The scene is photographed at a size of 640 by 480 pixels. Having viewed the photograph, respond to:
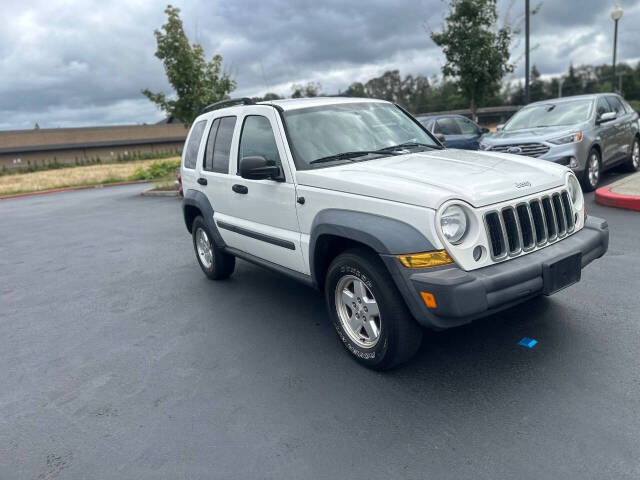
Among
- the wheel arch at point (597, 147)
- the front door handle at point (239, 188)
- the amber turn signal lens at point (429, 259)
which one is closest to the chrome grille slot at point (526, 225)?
the amber turn signal lens at point (429, 259)

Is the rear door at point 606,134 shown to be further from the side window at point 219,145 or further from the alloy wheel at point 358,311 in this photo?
the alloy wheel at point 358,311

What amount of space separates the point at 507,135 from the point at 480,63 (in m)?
10.2

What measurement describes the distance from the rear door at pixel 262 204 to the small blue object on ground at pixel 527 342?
177cm

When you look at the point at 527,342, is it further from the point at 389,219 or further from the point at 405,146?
the point at 405,146

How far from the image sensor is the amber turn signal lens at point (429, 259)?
3293mm

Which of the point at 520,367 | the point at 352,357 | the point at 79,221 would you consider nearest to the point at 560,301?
the point at 520,367

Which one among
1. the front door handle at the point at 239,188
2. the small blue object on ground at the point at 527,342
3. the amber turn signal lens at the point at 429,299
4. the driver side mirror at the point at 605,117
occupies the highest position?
the front door handle at the point at 239,188

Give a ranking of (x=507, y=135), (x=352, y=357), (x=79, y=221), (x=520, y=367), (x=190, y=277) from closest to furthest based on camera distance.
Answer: (x=520, y=367) < (x=352, y=357) < (x=190, y=277) < (x=507, y=135) < (x=79, y=221)

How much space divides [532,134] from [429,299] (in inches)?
295

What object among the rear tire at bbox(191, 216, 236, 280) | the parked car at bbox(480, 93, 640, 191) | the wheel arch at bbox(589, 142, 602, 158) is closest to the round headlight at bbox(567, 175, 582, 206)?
the rear tire at bbox(191, 216, 236, 280)

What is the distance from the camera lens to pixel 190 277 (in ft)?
22.6

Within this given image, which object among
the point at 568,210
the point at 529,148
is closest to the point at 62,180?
the point at 529,148

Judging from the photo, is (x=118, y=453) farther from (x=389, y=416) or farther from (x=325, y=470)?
(x=389, y=416)

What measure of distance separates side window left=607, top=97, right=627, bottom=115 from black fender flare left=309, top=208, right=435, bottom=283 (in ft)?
30.5
